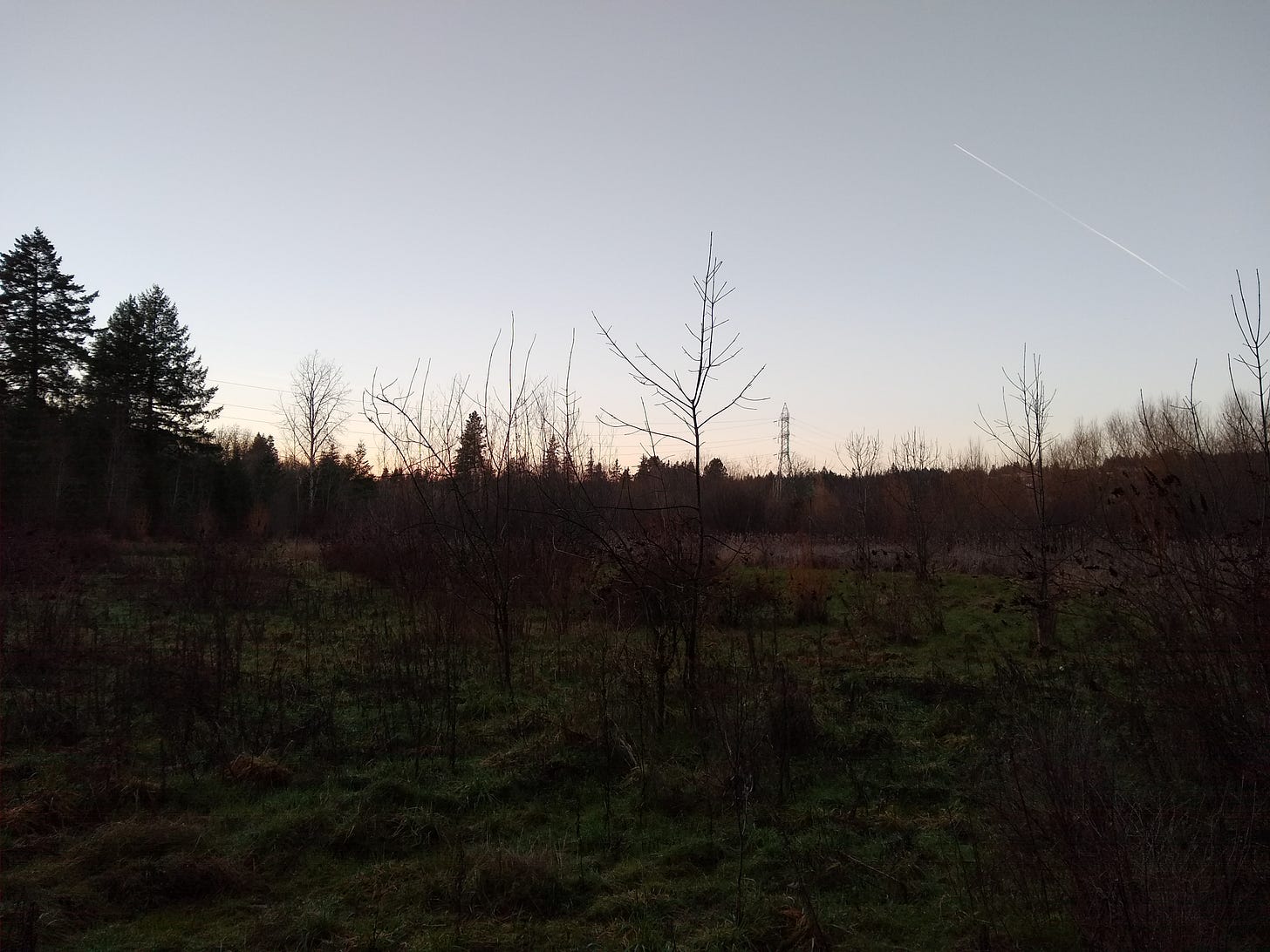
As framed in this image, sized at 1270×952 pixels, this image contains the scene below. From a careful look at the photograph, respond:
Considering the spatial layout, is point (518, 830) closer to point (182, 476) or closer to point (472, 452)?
point (472, 452)

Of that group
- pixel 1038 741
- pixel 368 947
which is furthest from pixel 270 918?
pixel 1038 741

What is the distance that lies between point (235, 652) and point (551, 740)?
4600 millimetres

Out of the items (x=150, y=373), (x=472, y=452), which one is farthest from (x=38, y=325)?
(x=472, y=452)

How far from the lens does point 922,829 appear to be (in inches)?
174

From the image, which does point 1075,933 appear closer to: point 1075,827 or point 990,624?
point 1075,827

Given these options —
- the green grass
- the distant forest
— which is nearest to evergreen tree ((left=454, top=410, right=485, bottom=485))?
the distant forest

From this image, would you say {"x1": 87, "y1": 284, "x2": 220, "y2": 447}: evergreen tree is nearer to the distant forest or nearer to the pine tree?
the pine tree

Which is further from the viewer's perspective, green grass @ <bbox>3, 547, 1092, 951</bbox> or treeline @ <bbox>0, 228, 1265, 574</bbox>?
treeline @ <bbox>0, 228, 1265, 574</bbox>

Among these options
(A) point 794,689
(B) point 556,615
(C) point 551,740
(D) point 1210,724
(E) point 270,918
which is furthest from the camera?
(B) point 556,615

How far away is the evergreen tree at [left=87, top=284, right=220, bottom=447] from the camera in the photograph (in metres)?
33.2

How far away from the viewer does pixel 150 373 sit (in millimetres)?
34781

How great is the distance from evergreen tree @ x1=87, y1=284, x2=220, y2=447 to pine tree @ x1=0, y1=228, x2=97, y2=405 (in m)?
1.36

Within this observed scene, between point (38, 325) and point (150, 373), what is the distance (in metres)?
5.10

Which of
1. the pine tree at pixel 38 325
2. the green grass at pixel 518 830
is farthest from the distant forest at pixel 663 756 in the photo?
the pine tree at pixel 38 325
